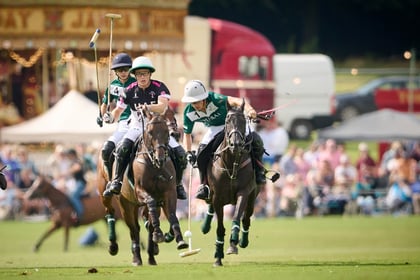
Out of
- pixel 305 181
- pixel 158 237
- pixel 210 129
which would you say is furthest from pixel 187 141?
pixel 305 181

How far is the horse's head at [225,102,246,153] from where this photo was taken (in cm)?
1797

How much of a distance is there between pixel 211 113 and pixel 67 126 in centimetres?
1360

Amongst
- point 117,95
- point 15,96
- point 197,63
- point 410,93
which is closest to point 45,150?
point 15,96

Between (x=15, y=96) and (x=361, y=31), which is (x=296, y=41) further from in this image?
(x=15, y=96)

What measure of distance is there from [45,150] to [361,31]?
2822cm

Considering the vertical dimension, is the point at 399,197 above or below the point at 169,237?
below

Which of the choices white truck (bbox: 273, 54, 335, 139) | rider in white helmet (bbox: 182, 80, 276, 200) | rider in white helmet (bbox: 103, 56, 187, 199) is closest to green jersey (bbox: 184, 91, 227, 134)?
rider in white helmet (bbox: 182, 80, 276, 200)

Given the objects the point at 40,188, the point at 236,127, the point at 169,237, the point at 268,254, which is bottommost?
the point at 268,254

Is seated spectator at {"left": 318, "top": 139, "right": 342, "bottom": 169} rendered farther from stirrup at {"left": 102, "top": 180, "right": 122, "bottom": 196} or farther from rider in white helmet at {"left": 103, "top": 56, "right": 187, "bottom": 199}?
stirrup at {"left": 102, "top": 180, "right": 122, "bottom": 196}

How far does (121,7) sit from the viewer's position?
34.3 m

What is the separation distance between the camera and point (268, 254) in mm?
23875

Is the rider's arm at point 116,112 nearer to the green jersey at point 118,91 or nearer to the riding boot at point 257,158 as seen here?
the green jersey at point 118,91

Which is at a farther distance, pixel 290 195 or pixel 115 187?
pixel 290 195

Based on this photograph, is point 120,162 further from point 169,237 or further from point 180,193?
point 169,237
